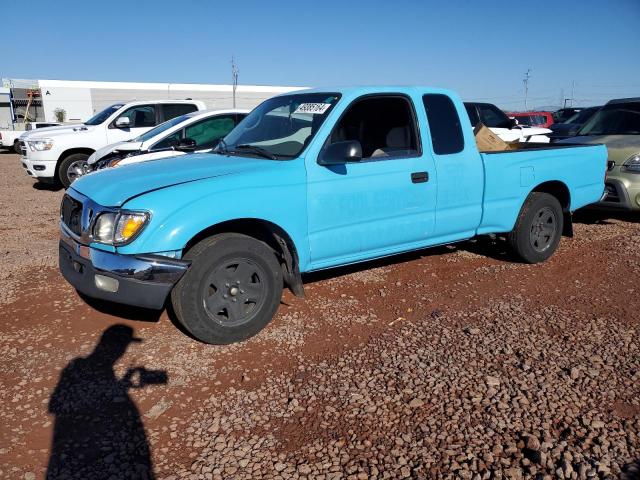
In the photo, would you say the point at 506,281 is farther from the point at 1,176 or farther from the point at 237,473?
the point at 1,176

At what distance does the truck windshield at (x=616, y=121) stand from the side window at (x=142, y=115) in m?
8.40


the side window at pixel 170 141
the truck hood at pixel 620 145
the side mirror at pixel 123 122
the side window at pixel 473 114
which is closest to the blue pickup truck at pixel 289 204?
the truck hood at pixel 620 145

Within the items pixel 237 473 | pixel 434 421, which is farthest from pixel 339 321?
pixel 237 473

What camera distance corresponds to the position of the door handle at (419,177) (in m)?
4.62

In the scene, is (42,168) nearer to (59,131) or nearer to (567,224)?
(59,131)

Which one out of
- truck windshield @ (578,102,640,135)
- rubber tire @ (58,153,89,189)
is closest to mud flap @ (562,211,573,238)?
truck windshield @ (578,102,640,135)

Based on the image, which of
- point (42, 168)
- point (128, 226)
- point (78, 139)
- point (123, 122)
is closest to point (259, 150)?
point (128, 226)

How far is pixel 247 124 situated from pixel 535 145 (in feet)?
13.1

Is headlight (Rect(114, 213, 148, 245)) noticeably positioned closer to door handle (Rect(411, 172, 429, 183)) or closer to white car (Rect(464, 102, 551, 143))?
door handle (Rect(411, 172, 429, 183))

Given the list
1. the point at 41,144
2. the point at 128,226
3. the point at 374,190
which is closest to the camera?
the point at 128,226

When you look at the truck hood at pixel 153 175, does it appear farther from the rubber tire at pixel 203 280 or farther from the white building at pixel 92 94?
the white building at pixel 92 94

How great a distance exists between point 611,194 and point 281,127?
5413 mm

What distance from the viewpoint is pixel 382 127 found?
4973 millimetres

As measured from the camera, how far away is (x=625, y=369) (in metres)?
3.54
